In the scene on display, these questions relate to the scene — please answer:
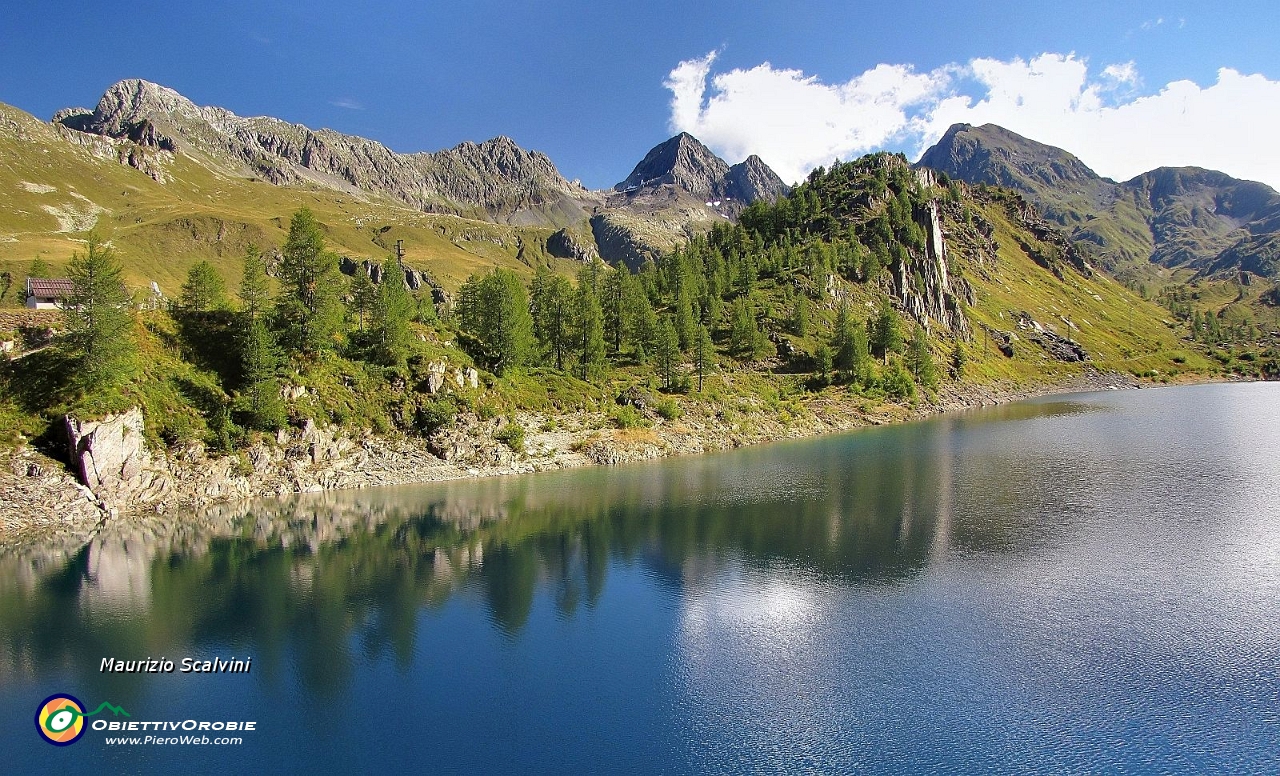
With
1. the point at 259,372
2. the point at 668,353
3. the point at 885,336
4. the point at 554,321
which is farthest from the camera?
the point at 885,336

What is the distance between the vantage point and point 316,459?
6619 cm

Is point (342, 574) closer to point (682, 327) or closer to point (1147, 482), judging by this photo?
point (1147, 482)

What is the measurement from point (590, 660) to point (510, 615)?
7.67 metres

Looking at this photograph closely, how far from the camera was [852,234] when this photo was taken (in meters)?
160

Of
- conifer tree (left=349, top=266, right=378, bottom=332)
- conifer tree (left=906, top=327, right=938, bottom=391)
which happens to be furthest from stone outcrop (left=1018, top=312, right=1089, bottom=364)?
conifer tree (left=349, top=266, right=378, bottom=332)

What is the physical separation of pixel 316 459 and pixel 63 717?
42.3 meters

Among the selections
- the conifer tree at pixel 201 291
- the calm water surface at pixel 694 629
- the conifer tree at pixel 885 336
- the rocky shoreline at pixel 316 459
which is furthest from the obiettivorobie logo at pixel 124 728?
the conifer tree at pixel 885 336

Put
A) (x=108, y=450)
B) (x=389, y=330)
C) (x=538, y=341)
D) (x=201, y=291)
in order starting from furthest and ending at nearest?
(x=538, y=341) < (x=389, y=330) < (x=201, y=291) < (x=108, y=450)

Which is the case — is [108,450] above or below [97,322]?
below

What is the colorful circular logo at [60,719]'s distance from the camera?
24.4m

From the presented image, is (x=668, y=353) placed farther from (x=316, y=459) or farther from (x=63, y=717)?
(x=63, y=717)

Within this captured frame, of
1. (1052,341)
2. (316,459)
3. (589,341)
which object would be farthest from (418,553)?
(1052,341)

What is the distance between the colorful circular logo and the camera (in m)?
24.4

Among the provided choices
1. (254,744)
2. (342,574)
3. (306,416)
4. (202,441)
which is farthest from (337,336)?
(254,744)
